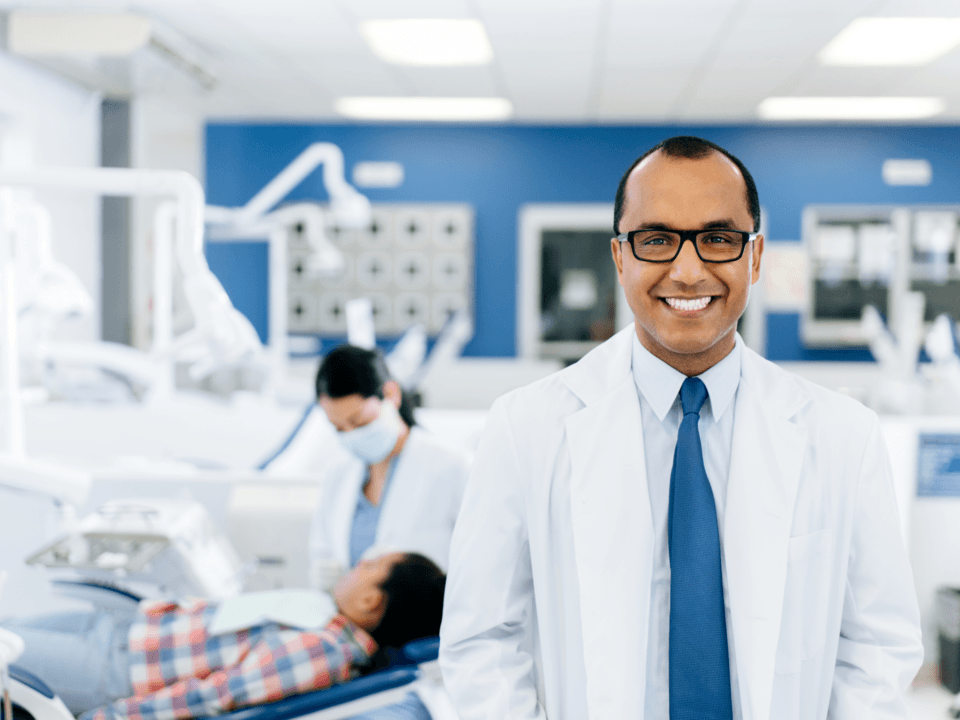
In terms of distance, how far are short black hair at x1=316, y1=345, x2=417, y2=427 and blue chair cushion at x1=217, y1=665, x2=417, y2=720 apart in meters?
0.67

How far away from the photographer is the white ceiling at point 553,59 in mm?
3322

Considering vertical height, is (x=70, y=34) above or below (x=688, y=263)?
above

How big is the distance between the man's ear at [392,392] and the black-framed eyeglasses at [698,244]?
4.22 feet

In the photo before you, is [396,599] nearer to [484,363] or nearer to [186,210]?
[186,210]

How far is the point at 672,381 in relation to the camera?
0.96 m

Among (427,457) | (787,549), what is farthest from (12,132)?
(787,549)

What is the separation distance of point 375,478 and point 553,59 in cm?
271

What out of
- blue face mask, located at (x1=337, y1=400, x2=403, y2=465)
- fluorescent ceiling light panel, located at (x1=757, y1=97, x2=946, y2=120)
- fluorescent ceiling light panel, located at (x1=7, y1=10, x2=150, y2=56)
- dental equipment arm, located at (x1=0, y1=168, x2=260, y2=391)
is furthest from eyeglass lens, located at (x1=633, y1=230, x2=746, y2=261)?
fluorescent ceiling light panel, located at (x1=757, y1=97, x2=946, y2=120)

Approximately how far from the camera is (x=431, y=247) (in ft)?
18.9

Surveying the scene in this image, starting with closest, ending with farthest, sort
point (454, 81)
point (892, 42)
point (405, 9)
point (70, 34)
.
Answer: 1. point (405, 9)
2. point (70, 34)
3. point (892, 42)
4. point (454, 81)

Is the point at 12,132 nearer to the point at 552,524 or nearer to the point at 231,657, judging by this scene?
the point at 231,657

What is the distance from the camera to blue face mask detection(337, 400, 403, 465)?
6.63ft

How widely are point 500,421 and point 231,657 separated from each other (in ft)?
3.82

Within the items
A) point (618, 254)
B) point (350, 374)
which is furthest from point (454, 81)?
point (618, 254)
